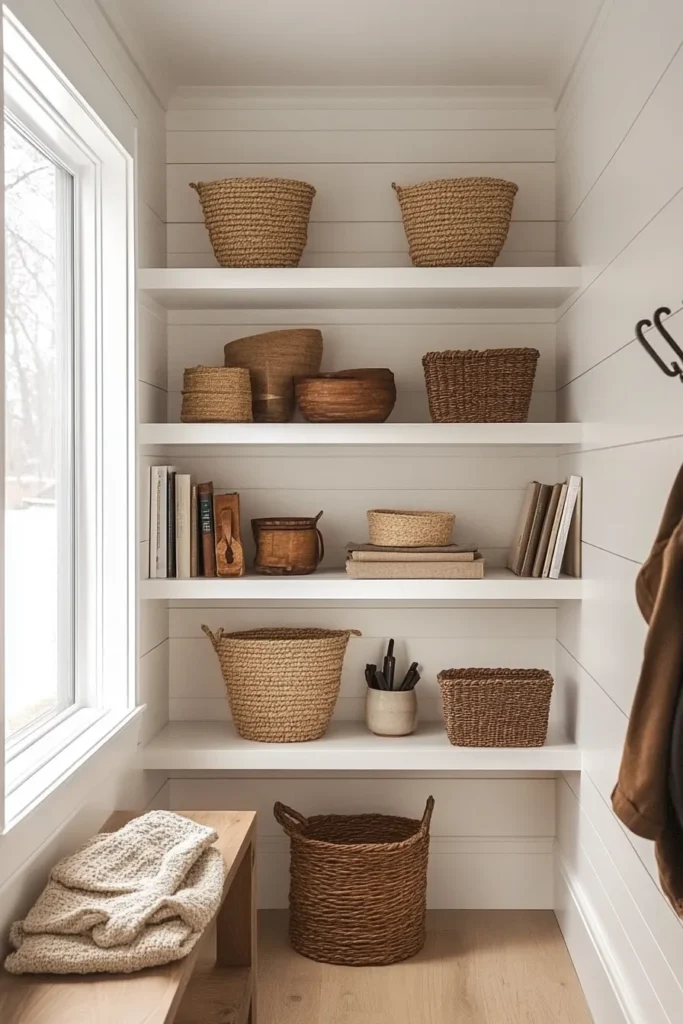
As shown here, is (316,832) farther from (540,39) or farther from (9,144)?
(540,39)

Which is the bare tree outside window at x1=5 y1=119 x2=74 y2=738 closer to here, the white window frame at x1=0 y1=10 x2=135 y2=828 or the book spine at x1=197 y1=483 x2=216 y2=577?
the white window frame at x1=0 y1=10 x2=135 y2=828

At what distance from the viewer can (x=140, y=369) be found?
9.25ft

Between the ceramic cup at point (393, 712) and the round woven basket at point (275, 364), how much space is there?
34.0 inches

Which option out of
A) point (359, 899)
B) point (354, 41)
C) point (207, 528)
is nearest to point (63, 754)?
point (207, 528)

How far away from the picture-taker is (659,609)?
1405 millimetres

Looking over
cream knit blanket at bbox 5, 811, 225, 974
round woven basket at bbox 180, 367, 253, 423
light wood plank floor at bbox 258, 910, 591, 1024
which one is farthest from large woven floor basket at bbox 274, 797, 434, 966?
round woven basket at bbox 180, 367, 253, 423

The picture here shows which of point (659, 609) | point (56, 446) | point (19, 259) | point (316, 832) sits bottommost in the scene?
point (316, 832)

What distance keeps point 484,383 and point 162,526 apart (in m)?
0.99

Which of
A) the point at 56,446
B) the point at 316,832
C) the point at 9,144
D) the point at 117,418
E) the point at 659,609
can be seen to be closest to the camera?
the point at 659,609

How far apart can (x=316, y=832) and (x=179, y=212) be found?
193cm

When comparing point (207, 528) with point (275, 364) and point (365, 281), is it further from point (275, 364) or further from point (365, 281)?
point (365, 281)

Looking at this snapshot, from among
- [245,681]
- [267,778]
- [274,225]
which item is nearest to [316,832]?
[267,778]

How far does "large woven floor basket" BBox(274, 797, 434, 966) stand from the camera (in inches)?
110

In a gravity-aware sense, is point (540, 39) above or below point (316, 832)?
above
